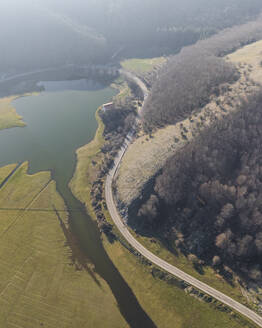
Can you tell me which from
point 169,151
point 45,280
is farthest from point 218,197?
point 45,280

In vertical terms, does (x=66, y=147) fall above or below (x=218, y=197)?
below

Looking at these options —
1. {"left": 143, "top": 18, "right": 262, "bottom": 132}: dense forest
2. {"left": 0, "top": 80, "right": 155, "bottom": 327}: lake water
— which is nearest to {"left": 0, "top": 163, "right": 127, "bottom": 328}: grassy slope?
{"left": 0, "top": 80, "right": 155, "bottom": 327}: lake water

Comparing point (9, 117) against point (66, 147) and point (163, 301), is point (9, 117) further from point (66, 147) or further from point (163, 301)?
point (163, 301)

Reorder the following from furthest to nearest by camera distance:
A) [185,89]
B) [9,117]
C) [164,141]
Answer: [9,117]
[185,89]
[164,141]

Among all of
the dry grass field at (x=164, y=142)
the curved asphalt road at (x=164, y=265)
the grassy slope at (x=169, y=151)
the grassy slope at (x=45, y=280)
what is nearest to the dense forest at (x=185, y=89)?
the dry grass field at (x=164, y=142)

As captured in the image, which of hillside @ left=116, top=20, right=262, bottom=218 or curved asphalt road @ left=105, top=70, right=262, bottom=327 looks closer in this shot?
curved asphalt road @ left=105, top=70, right=262, bottom=327

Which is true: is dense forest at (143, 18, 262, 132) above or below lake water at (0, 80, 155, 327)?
above

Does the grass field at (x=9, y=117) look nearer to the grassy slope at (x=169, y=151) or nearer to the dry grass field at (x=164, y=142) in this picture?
the dry grass field at (x=164, y=142)

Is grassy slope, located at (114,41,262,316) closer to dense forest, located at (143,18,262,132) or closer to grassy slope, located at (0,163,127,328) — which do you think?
dense forest, located at (143,18,262,132)
